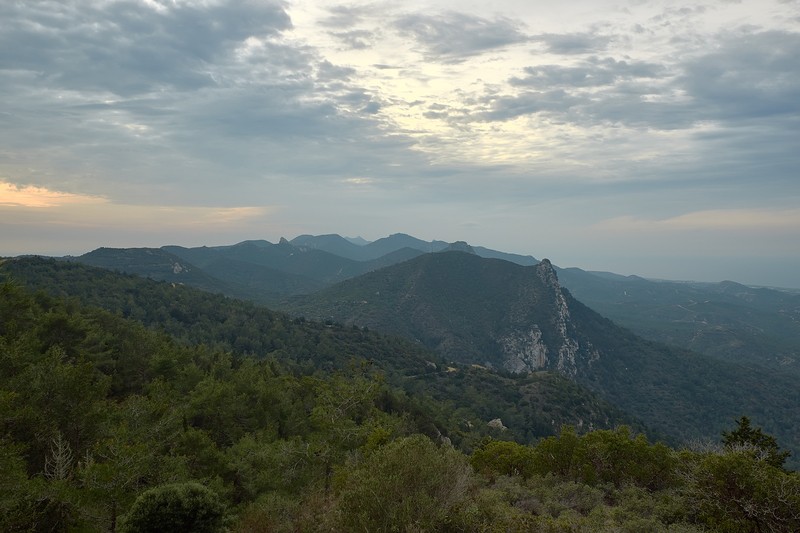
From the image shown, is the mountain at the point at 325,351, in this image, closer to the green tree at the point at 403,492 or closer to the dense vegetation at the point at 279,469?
the dense vegetation at the point at 279,469

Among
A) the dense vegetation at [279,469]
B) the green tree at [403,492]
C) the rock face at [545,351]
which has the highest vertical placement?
the green tree at [403,492]

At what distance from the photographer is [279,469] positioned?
25.8 meters

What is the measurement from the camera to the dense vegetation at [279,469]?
46.6ft

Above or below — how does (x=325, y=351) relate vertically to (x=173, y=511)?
below

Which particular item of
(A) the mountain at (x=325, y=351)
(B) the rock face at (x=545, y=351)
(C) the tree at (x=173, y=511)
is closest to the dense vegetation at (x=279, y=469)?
(C) the tree at (x=173, y=511)

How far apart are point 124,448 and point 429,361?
118m

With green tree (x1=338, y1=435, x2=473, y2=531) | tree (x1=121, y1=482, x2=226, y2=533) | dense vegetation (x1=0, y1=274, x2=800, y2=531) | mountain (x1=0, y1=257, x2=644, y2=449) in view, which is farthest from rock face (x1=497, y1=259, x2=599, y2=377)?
tree (x1=121, y1=482, x2=226, y2=533)

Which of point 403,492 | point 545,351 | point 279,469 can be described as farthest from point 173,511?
point 545,351

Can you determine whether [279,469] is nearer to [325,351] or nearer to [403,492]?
[403,492]

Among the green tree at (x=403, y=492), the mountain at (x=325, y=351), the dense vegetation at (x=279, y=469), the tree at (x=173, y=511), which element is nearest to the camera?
the green tree at (x=403, y=492)

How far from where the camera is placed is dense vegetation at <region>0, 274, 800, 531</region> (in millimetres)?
14219

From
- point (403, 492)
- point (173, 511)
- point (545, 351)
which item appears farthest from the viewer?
point (545, 351)

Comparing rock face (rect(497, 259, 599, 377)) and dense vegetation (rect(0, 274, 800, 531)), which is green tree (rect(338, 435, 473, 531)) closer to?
dense vegetation (rect(0, 274, 800, 531))

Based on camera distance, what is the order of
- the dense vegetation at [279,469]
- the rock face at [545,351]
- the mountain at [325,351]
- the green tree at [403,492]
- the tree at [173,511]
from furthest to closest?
the rock face at [545,351] → the mountain at [325,351] → the tree at [173,511] → the dense vegetation at [279,469] → the green tree at [403,492]
